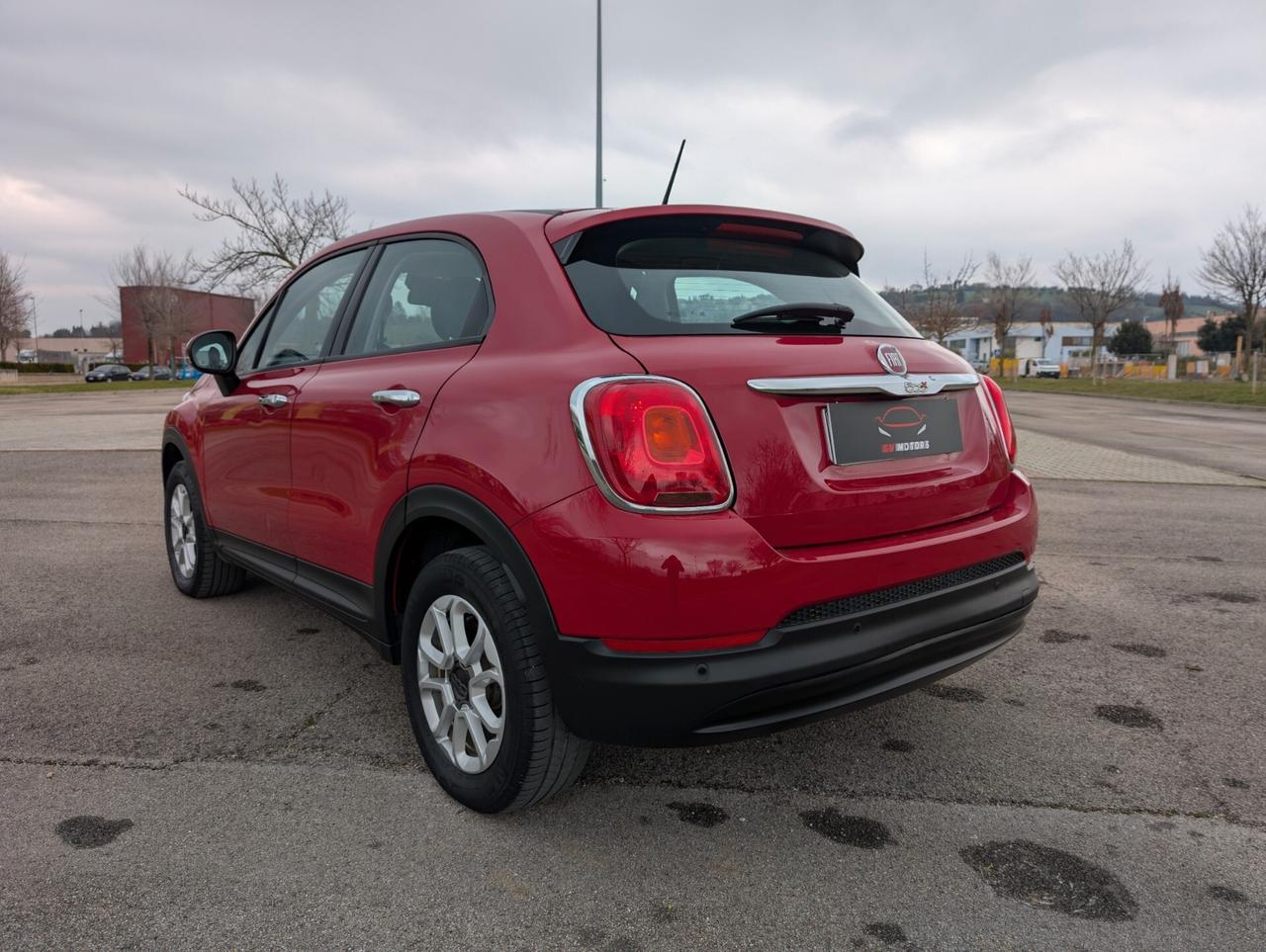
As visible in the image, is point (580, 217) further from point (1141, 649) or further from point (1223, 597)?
point (1223, 597)

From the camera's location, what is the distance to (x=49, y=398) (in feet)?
100

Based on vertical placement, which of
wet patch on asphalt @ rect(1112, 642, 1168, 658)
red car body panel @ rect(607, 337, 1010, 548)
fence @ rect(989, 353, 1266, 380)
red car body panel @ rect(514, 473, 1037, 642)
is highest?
fence @ rect(989, 353, 1266, 380)

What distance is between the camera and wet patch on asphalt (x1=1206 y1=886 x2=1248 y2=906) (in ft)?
6.90

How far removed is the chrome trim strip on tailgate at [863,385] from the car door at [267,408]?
1.85 metres

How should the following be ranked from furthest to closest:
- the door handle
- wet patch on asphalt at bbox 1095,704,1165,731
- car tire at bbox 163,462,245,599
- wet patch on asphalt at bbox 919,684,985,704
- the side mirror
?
1. car tire at bbox 163,462,245,599
2. the side mirror
3. wet patch on asphalt at bbox 919,684,985,704
4. wet patch on asphalt at bbox 1095,704,1165,731
5. the door handle

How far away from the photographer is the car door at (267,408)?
337 cm

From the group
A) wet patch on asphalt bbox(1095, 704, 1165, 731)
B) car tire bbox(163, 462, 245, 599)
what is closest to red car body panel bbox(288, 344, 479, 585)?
car tire bbox(163, 462, 245, 599)

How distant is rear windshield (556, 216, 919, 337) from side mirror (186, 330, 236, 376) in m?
2.03

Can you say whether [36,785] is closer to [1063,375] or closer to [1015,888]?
[1015,888]

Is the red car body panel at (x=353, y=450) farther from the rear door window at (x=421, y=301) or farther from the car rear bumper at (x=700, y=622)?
the car rear bumper at (x=700, y=622)

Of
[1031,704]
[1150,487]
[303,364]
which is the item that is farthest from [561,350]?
[1150,487]

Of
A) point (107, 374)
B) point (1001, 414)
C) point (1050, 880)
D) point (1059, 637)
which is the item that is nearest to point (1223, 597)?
point (1059, 637)

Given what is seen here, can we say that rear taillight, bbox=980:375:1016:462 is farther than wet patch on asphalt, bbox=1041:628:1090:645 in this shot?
No

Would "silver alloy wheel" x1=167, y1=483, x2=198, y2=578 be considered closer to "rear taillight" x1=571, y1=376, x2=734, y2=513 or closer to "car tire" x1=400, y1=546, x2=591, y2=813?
"car tire" x1=400, y1=546, x2=591, y2=813
